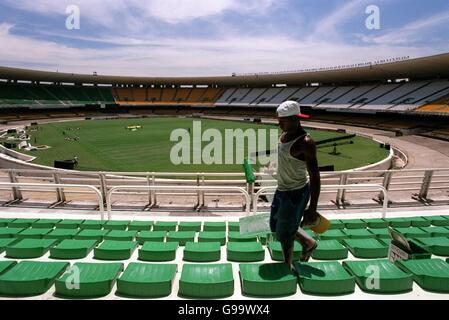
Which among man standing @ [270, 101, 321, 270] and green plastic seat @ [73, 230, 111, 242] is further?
green plastic seat @ [73, 230, 111, 242]

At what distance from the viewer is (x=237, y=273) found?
3662 mm

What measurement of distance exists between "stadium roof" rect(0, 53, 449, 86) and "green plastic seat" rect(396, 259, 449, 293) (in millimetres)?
35129

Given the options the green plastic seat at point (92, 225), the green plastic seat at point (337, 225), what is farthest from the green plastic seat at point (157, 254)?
the green plastic seat at point (337, 225)

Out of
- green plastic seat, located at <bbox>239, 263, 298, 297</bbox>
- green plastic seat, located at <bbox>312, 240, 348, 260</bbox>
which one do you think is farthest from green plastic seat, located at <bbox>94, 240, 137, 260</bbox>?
green plastic seat, located at <bbox>312, 240, 348, 260</bbox>

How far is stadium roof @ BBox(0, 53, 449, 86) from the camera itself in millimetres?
39031

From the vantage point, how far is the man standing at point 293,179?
294 centimetres

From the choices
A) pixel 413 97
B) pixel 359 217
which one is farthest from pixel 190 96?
pixel 359 217

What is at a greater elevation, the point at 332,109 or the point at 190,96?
the point at 190,96

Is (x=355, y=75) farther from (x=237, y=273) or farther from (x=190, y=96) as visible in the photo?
(x=237, y=273)

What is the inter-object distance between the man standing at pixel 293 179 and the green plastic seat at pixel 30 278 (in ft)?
7.42

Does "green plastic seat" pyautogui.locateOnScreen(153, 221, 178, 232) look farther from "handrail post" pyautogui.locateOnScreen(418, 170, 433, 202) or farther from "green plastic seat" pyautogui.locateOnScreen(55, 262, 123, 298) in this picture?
"handrail post" pyautogui.locateOnScreen(418, 170, 433, 202)

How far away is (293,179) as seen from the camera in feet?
10.3

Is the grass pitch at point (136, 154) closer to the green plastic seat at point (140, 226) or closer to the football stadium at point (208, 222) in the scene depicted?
the football stadium at point (208, 222)
